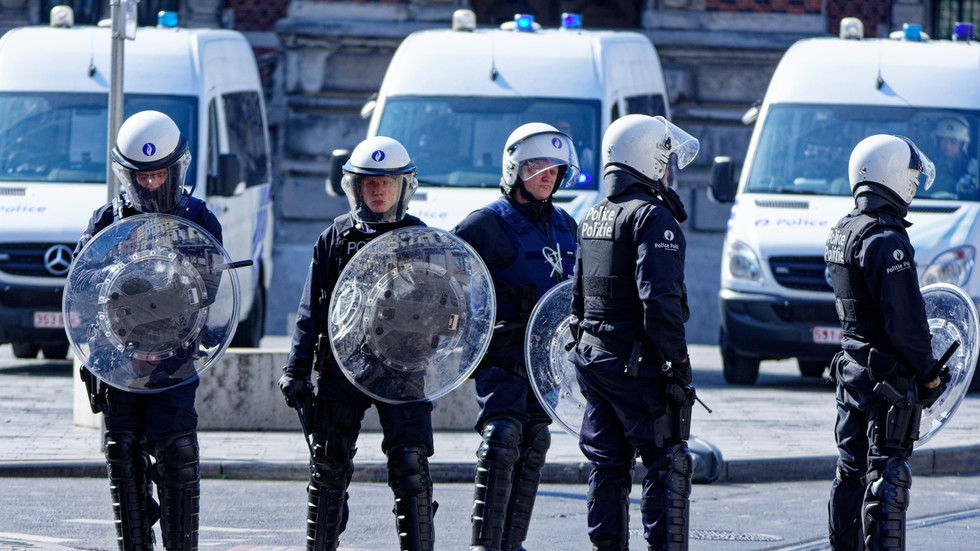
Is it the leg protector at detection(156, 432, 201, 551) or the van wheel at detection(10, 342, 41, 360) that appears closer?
the leg protector at detection(156, 432, 201, 551)

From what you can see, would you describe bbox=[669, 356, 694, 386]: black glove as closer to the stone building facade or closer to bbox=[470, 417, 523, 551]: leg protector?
bbox=[470, 417, 523, 551]: leg protector

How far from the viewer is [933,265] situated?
11656 mm

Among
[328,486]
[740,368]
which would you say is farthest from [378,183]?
[740,368]

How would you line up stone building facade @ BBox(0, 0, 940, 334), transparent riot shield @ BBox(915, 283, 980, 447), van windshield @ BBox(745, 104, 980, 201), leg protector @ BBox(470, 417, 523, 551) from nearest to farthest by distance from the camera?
1. leg protector @ BBox(470, 417, 523, 551)
2. transparent riot shield @ BBox(915, 283, 980, 447)
3. van windshield @ BBox(745, 104, 980, 201)
4. stone building facade @ BBox(0, 0, 940, 334)

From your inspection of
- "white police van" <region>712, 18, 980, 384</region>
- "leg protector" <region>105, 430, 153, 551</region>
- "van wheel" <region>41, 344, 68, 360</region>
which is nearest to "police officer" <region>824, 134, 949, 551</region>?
"leg protector" <region>105, 430, 153, 551</region>

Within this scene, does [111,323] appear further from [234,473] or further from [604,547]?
[234,473]

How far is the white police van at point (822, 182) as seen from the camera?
12016mm

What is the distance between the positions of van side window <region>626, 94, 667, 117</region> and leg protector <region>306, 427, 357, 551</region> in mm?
7043

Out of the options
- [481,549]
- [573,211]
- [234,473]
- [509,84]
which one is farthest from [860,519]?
[509,84]

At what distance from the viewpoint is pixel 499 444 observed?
6402 millimetres

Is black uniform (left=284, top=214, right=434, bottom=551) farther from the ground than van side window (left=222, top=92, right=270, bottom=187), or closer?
farther from the ground

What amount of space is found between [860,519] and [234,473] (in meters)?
3.86

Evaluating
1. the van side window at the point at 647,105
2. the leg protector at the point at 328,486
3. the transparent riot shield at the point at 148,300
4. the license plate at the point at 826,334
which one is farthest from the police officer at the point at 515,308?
the van side window at the point at 647,105

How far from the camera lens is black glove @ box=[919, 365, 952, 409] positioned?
607 centimetres
